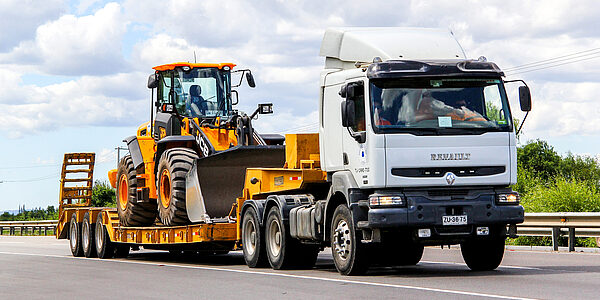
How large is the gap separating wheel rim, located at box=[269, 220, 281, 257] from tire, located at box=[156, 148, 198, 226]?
336 centimetres

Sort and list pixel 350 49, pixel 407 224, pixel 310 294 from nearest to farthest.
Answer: pixel 310 294 → pixel 407 224 → pixel 350 49

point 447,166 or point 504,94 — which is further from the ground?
point 504,94

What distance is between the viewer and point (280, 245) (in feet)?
53.1

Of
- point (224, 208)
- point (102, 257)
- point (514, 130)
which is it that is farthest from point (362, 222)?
point (102, 257)

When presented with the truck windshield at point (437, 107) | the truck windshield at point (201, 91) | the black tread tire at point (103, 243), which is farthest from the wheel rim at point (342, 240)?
the black tread tire at point (103, 243)

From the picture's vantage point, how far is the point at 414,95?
44.6ft

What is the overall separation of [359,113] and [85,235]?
13.1 m

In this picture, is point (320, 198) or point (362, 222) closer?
point (362, 222)

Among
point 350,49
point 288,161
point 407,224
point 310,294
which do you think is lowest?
point 310,294

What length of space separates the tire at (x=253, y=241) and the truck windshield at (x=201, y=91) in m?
4.31

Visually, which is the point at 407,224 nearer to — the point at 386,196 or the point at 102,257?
the point at 386,196

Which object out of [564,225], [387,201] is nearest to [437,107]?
[387,201]

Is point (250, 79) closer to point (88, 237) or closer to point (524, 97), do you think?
point (88, 237)

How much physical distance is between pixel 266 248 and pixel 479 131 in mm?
4707
